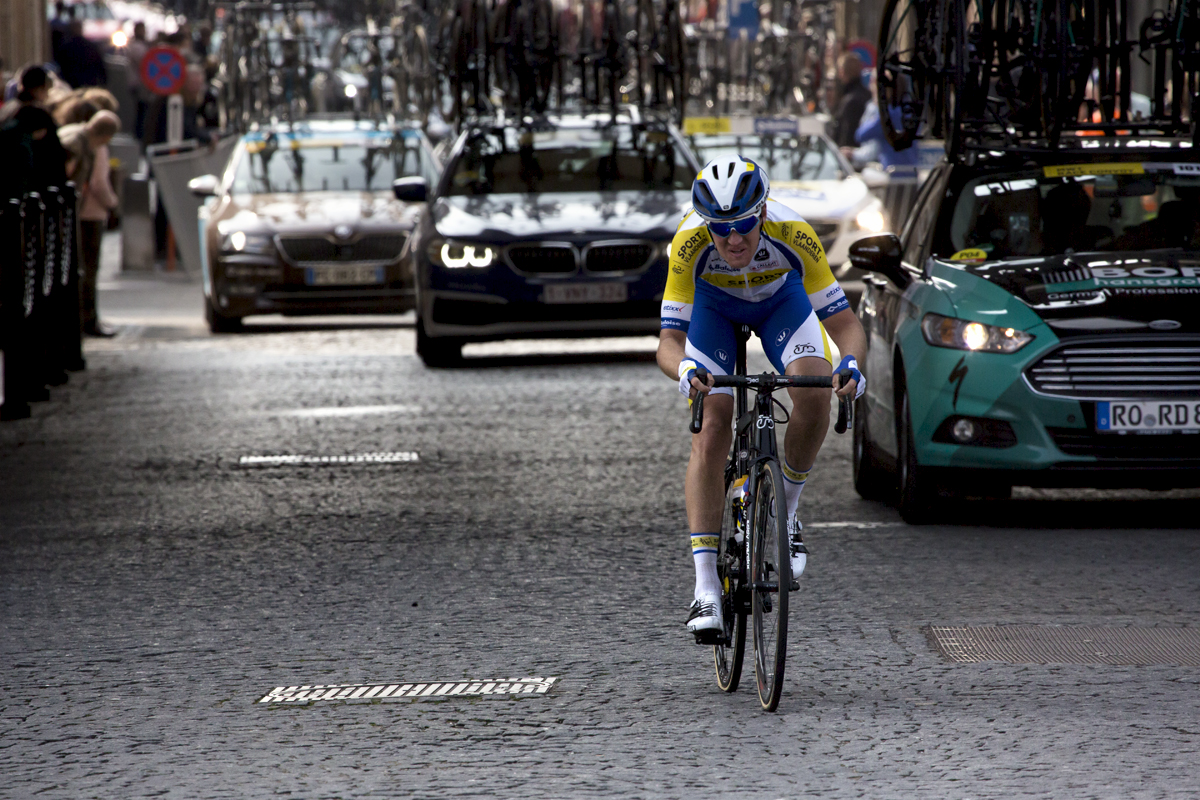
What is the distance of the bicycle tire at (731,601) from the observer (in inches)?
249

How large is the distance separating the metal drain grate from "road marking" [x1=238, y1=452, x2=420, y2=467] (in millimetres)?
5128

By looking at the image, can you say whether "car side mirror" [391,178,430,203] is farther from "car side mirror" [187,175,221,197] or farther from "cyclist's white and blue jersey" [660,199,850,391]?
"cyclist's white and blue jersey" [660,199,850,391]

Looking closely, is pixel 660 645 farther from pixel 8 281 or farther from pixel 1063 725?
pixel 8 281

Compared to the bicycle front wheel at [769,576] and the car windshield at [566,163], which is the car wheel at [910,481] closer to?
the bicycle front wheel at [769,576]

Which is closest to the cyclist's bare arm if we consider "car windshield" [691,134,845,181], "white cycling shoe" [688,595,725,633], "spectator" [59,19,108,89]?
"white cycling shoe" [688,595,725,633]

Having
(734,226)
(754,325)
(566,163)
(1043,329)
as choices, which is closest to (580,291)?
(566,163)

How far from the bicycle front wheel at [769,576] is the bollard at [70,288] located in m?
11.1

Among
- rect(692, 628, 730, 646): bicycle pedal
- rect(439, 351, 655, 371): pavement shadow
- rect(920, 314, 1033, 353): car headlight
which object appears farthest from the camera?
rect(439, 351, 655, 371): pavement shadow

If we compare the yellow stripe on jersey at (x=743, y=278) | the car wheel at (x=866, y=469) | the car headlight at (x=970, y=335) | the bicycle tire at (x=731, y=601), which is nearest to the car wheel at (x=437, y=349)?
the car wheel at (x=866, y=469)

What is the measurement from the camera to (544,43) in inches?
734

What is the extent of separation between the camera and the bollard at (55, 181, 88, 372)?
16656 mm

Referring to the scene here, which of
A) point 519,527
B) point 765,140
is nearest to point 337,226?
point 765,140

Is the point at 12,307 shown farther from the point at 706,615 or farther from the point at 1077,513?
the point at 706,615

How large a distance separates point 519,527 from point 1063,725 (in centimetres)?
409
